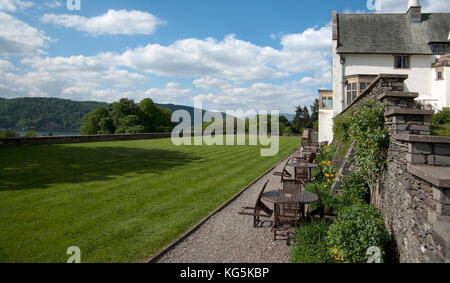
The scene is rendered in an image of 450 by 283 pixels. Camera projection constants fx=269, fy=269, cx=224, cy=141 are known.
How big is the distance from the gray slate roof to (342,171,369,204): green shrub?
17671 millimetres

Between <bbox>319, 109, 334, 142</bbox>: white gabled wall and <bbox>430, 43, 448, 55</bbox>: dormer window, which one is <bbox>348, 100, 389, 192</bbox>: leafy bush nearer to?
<bbox>319, 109, 334, 142</bbox>: white gabled wall

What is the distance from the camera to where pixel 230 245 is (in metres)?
5.68

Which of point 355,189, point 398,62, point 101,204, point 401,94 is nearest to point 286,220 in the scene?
point 355,189

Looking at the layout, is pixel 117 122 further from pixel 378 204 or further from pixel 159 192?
pixel 378 204

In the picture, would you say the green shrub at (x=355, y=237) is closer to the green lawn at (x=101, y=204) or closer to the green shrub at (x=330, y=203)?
the green shrub at (x=330, y=203)

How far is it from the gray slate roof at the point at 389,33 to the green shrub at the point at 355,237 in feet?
67.1

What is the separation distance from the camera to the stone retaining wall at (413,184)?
330 centimetres

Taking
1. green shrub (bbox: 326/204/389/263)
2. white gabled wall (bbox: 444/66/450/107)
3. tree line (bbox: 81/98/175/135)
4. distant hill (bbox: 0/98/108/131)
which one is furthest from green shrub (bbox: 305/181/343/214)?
distant hill (bbox: 0/98/108/131)

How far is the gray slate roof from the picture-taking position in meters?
22.2

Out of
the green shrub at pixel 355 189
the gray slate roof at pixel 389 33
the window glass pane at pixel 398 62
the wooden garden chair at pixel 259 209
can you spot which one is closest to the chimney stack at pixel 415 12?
the gray slate roof at pixel 389 33

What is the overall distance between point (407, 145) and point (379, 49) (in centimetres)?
2149

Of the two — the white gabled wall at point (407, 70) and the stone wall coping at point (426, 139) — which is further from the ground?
the white gabled wall at point (407, 70)
